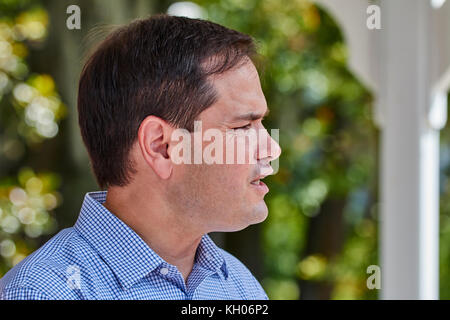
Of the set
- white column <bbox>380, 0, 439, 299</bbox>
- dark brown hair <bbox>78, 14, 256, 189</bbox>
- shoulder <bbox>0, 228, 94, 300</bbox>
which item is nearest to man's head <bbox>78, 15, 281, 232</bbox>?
dark brown hair <bbox>78, 14, 256, 189</bbox>

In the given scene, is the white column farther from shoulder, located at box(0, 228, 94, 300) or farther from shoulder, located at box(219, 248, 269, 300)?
shoulder, located at box(0, 228, 94, 300)

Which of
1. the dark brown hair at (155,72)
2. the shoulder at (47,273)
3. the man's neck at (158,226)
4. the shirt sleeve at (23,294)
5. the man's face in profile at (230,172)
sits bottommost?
the shirt sleeve at (23,294)

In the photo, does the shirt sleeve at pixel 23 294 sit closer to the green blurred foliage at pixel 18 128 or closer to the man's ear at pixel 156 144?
the man's ear at pixel 156 144

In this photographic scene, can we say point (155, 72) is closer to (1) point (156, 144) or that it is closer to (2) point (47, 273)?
(1) point (156, 144)

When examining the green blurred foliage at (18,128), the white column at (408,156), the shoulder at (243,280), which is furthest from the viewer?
the green blurred foliage at (18,128)

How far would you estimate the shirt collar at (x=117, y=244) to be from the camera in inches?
32.4

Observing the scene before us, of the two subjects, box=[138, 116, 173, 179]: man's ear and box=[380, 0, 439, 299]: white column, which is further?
box=[380, 0, 439, 299]: white column

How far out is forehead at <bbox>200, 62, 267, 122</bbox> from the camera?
2.66ft

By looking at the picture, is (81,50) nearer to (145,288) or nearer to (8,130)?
(145,288)

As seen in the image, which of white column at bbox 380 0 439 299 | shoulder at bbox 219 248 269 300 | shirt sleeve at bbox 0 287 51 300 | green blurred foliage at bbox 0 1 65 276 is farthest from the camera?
green blurred foliage at bbox 0 1 65 276

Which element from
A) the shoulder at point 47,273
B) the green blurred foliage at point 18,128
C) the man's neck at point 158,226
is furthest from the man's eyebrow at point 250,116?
the green blurred foliage at point 18,128

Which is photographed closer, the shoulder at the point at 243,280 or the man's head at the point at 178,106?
the man's head at the point at 178,106

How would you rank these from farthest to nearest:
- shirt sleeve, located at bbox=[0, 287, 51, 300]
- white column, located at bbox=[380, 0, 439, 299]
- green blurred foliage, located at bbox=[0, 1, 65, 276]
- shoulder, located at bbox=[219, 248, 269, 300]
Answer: green blurred foliage, located at bbox=[0, 1, 65, 276], white column, located at bbox=[380, 0, 439, 299], shoulder, located at bbox=[219, 248, 269, 300], shirt sleeve, located at bbox=[0, 287, 51, 300]

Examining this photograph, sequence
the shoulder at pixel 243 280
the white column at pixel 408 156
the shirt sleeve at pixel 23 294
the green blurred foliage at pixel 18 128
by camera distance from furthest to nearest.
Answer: the green blurred foliage at pixel 18 128
the white column at pixel 408 156
the shoulder at pixel 243 280
the shirt sleeve at pixel 23 294
